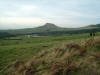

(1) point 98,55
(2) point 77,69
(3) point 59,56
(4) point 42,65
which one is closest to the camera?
(2) point 77,69

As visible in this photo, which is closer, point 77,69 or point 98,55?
point 77,69

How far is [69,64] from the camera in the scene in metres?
6.23

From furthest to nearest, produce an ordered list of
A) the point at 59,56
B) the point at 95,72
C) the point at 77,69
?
the point at 59,56, the point at 77,69, the point at 95,72

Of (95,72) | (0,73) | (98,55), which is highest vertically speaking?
(98,55)

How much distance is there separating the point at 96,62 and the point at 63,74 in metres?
1.56

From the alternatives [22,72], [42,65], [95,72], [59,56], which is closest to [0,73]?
[22,72]

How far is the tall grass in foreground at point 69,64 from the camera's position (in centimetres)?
576

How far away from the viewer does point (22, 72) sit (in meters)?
6.58

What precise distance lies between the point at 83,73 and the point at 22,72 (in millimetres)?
2915

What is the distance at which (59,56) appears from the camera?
296 inches

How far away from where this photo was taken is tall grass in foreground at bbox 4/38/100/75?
5.76 meters

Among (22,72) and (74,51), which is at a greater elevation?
(74,51)

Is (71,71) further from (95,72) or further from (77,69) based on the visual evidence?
(95,72)

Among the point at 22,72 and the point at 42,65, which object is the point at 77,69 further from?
the point at 22,72
